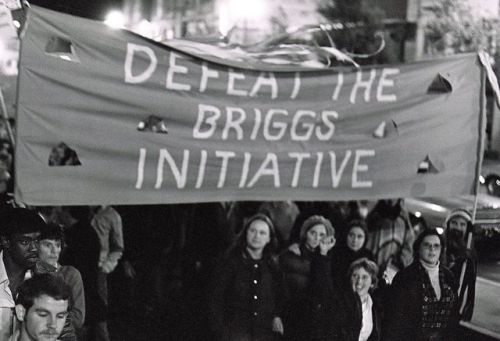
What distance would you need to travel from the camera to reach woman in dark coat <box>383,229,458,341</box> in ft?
20.9

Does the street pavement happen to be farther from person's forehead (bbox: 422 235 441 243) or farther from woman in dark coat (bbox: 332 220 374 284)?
person's forehead (bbox: 422 235 441 243)

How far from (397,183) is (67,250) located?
2.93 meters

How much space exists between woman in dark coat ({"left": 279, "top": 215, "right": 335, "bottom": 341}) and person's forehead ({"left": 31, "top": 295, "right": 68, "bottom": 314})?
10.4ft

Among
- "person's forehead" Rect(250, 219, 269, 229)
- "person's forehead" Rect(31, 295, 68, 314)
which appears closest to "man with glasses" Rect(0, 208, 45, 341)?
"person's forehead" Rect(31, 295, 68, 314)

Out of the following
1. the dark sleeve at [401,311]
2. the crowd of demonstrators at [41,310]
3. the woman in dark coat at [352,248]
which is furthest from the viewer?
the woman in dark coat at [352,248]

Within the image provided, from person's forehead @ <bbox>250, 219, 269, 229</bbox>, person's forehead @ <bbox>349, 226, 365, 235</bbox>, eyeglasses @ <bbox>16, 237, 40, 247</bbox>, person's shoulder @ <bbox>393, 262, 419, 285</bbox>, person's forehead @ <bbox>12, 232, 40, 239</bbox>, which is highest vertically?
person's forehead @ <bbox>349, 226, 365, 235</bbox>

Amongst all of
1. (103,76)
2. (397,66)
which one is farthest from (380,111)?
(103,76)

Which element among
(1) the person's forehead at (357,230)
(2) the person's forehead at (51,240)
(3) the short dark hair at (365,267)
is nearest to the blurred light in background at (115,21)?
(2) the person's forehead at (51,240)

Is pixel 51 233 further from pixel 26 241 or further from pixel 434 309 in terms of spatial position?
pixel 434 309

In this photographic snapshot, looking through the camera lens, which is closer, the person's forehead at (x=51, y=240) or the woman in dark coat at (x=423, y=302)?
the person's forehead at (x=51, y=240)

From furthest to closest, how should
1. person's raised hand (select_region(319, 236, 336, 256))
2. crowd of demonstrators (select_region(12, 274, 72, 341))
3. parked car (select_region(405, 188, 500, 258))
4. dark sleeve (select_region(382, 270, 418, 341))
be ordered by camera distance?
parked car (select_region(405, 188, 500, 258)), person's raised hand (select_region(319, 236, 336, 256)), dark sleeve (select_region(382, 270, 418, 341)), crowd of demonstrators (select_region(12, 274, 72, 341))

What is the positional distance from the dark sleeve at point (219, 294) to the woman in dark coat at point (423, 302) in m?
1.13

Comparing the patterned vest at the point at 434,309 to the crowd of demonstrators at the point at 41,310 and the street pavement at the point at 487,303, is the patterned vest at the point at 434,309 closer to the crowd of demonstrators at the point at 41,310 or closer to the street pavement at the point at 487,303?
the street pavement at the point at 487,303

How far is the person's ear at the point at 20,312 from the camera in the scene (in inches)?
145
